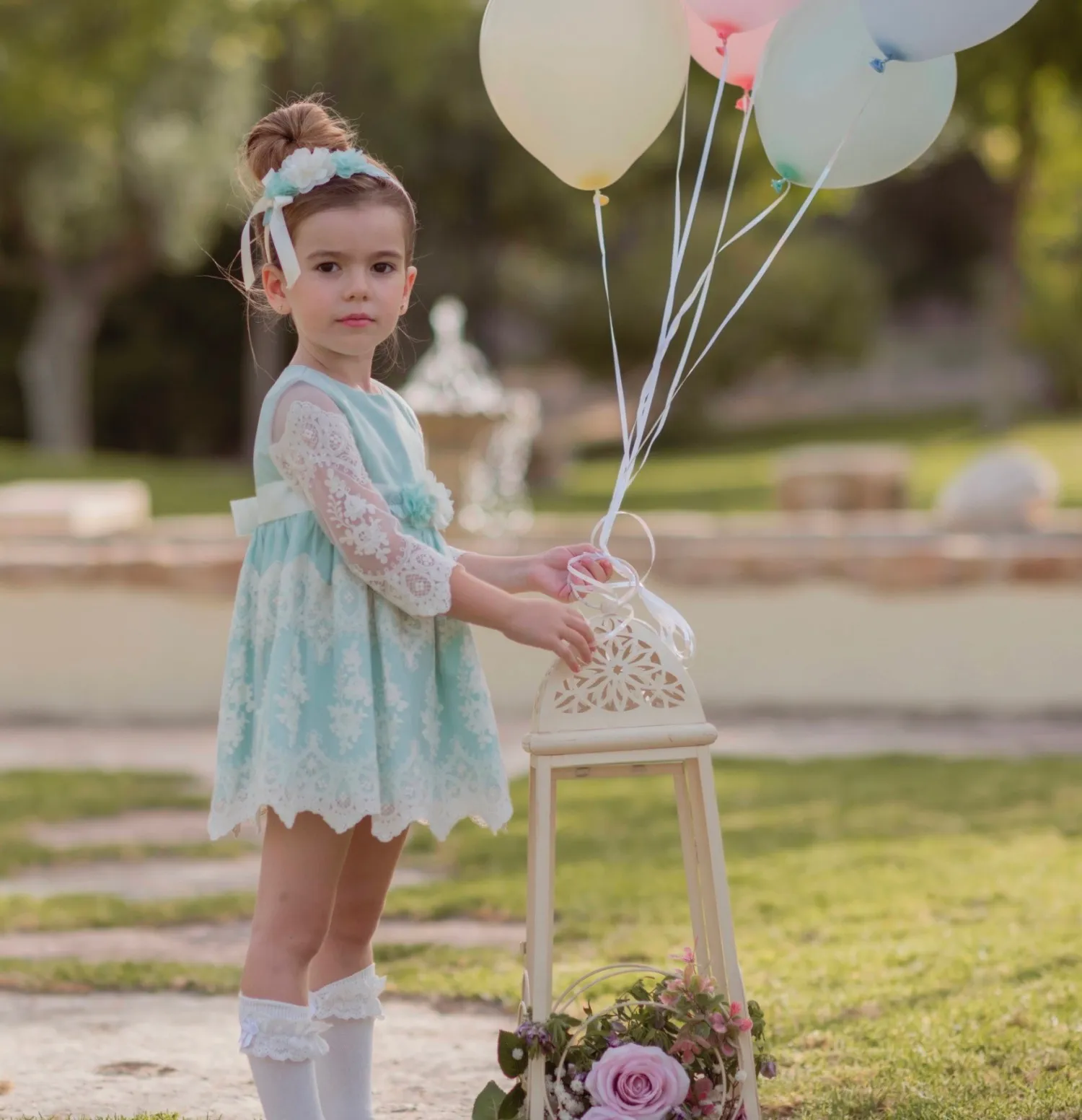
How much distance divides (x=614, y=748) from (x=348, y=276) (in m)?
0.70

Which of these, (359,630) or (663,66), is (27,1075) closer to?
(359,630)

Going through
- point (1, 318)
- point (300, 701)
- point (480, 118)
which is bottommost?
point (300, 701)

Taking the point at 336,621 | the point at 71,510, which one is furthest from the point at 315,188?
the point at 71,510

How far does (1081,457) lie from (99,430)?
1301 centimetres

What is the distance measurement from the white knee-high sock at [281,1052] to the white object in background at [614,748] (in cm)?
28

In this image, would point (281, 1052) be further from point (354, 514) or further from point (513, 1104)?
point (354, 514)

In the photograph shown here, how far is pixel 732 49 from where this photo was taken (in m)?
Result: 2.50

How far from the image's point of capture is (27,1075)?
2.61 m

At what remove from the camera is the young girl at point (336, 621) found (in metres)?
2.09

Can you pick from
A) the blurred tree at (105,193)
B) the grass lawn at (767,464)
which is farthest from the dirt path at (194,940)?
the blurred tree at (105,193)

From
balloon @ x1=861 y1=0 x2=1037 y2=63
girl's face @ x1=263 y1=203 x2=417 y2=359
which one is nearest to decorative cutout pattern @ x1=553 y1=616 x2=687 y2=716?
girl's face @ x1=263 y1=203 x2=417 y2=359

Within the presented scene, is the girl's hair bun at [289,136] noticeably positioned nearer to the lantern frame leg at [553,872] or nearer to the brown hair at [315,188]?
the brown hair at [315,188]

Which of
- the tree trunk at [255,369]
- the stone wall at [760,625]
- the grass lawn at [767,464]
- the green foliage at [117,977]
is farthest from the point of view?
the tree trunk at [255,369]

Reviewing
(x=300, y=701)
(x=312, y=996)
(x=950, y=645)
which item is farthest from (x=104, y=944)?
(x=950, y=645)
